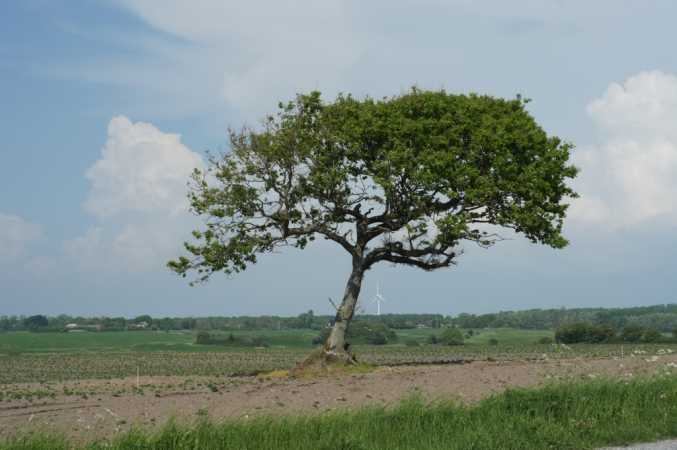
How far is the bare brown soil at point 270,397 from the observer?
1694 cm

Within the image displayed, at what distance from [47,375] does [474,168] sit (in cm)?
2356

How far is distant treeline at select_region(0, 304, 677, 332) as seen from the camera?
381 feet

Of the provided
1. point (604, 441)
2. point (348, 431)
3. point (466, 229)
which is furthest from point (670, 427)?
point (466, 229)

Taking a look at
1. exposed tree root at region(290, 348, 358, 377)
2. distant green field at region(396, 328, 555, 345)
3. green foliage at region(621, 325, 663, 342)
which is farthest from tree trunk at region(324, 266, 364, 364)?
distant green field at region(396, 328, 555, 345)

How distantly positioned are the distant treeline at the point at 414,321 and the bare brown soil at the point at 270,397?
286ft

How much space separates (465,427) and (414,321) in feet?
371

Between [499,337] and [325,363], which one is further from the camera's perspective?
[499,337]

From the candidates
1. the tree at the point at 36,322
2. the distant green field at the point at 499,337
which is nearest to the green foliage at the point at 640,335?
the distant green field at the point at 499,337

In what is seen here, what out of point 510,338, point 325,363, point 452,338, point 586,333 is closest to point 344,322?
point 325,363

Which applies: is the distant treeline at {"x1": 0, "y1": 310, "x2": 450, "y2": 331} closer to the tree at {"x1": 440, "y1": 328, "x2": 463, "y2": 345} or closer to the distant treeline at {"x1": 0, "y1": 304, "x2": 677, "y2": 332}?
the distant treeline at {"x1": 0, "y1": 304, "x2": 677, "y2": 332}

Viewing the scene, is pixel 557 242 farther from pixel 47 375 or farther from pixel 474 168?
pixel 47 375

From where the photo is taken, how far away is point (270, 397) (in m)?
19.4

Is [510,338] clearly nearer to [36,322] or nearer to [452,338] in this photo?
[452,338]

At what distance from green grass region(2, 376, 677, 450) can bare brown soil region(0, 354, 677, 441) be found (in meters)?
1.60
